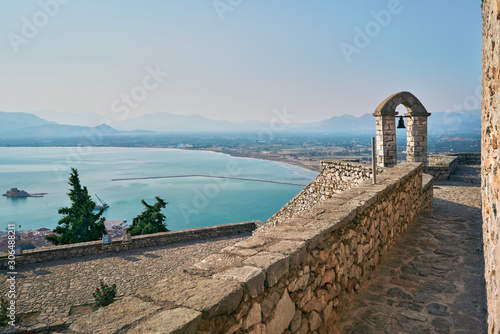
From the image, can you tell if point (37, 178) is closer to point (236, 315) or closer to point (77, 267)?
point (77, 267)

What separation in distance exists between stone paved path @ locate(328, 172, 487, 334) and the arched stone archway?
489 cm

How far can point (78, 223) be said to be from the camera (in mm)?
18422

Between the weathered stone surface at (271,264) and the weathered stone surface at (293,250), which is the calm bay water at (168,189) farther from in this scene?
the weathered stone surface at (271,264)

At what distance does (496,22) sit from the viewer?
159 centimetres

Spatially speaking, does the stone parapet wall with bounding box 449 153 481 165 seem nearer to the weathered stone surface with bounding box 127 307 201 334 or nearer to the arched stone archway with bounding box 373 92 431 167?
the arched stone archway with bounding box 373 92 431 167

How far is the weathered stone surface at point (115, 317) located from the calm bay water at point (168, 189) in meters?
54.0

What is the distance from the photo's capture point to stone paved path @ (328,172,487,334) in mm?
2688

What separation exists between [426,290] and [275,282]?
2.26m

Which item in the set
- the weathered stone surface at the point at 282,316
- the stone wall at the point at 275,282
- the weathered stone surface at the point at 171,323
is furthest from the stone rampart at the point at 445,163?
the weathered stone surface at the point at 171,323

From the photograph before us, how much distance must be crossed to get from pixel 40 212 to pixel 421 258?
217 ft

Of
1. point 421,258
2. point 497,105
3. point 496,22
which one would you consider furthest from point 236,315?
point 421,258

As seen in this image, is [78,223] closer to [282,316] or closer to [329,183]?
[329,183]

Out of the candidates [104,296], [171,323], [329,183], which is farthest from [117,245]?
[171,323]

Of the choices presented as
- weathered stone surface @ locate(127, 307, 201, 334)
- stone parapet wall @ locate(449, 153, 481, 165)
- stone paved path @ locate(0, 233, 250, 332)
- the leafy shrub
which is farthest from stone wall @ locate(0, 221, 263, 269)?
weathered stone surface @ locate(127, 307, 201, 334)
